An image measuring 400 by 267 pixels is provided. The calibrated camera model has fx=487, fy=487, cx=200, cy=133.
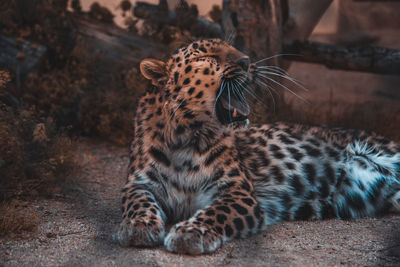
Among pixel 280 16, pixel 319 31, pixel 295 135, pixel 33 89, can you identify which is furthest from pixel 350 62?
pixel 319 31

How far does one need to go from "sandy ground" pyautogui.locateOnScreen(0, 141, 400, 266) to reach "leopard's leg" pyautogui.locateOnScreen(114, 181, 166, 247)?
0.26ft

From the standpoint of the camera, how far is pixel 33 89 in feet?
24.3

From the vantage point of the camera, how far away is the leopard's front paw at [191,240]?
367 centimetres

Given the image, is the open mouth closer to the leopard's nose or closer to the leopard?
the leopard

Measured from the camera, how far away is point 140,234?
380 cm

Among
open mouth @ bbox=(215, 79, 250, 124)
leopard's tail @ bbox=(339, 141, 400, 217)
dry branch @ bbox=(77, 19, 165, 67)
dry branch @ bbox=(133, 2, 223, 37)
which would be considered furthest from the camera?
dry branch @ bbox=(133, 2, 223, 37)

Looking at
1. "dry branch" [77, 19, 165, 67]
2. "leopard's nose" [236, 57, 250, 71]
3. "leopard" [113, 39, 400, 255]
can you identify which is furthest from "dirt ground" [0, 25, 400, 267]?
"dry branch" [77, 19, 165, 67]

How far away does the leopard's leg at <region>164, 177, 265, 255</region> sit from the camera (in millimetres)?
3693

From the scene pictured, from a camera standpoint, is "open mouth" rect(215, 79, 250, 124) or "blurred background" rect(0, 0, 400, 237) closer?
"open mouth" rect(215, 79, 250, 124)

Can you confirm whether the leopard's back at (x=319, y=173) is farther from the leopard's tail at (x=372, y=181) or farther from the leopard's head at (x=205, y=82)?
the leopard's head at (x=205, y=82)

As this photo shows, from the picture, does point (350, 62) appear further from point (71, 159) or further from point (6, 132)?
point (6, 132)

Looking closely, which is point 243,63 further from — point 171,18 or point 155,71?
point 171,18

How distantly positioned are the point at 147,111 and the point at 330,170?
206 centimetres

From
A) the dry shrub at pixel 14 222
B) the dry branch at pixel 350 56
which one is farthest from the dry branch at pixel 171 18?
the dry shrub at pixel 14 222
